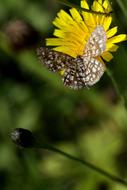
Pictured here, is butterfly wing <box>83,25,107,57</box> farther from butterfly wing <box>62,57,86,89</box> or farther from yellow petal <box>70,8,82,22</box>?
yellow petal <box>70,8,82,22</box>

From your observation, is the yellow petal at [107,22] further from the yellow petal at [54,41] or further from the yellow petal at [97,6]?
the yellow petal at [54,41]

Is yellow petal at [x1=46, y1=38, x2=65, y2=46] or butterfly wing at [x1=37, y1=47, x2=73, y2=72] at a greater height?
yellow petal at [x1=46, y1=38, x2=65, y2=46]

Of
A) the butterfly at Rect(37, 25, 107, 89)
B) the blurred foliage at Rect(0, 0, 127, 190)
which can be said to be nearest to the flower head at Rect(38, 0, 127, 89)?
the butterfly at Rect(37, 25, 107, 89)

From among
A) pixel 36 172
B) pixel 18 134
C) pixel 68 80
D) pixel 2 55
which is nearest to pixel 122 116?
pixel 36 172

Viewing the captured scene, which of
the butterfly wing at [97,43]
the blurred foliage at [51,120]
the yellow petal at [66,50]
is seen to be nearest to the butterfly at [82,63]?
the butterfly wing at [97,43]

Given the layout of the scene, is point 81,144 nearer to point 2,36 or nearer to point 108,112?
point 108,112

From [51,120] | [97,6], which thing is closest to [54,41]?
[97,6]

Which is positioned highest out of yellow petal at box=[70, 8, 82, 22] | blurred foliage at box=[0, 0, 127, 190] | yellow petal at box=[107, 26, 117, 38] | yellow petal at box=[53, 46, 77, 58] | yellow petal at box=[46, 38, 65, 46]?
yellow petal at box=[70, 8, 82, 22]

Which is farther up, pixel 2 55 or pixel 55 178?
pixel 2 55
